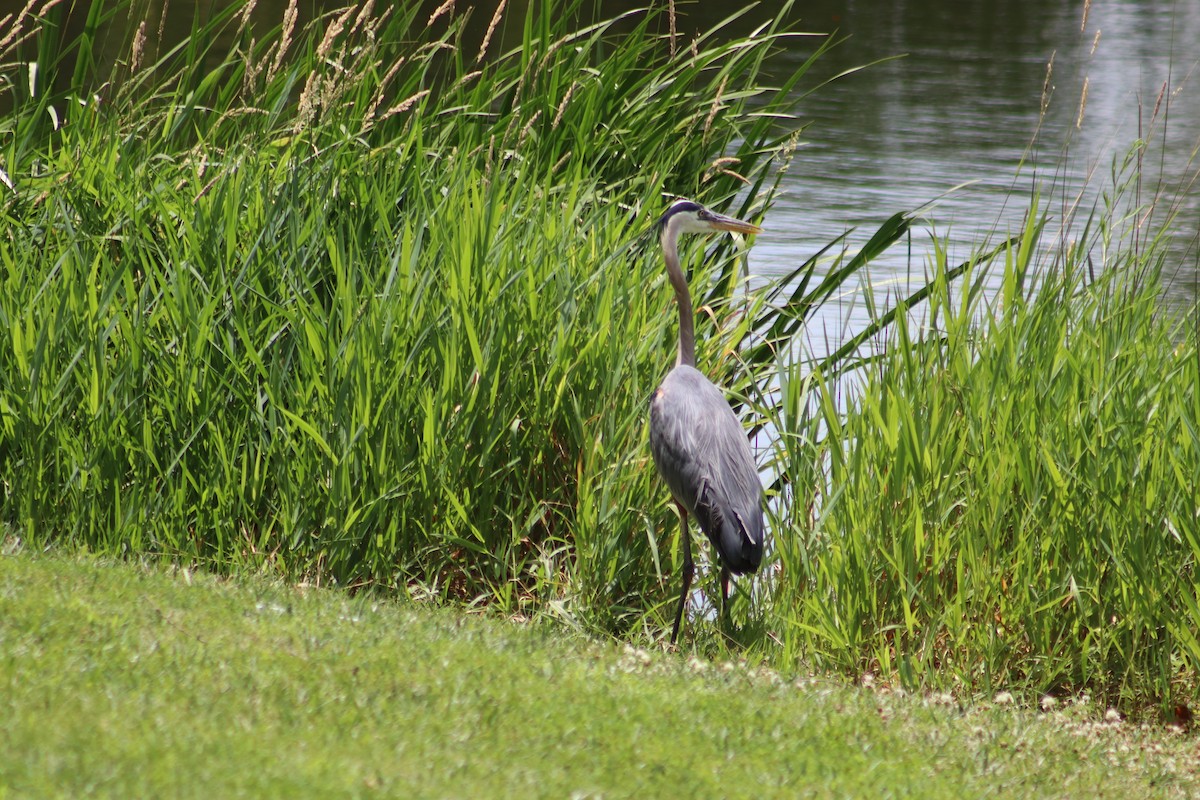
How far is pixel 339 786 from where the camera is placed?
2.81m

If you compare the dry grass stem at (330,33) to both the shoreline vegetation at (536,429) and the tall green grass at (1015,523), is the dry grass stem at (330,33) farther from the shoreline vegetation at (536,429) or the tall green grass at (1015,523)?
the tall green grass at (1015,523)

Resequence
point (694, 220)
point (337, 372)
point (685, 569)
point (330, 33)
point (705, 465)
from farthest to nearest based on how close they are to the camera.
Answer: point (330, 33) < point (694, 220) < point (685, 569) < point (337, 372) < point (705, 465)

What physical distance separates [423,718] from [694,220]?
263cm

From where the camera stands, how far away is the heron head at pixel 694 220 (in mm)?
5324

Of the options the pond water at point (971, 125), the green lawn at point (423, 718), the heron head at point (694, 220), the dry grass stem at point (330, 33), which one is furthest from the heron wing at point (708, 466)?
the dry grass stem at point (330, 33)

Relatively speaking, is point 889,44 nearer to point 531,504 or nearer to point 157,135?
point 157,135

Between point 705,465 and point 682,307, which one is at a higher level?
point 682,307

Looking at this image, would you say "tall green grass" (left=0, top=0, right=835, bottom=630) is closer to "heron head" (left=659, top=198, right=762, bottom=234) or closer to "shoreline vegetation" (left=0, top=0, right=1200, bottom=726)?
"shoreline vegetation" (left=0, top=0, right=1200, bottom=726)

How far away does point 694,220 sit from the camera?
537 centimetres

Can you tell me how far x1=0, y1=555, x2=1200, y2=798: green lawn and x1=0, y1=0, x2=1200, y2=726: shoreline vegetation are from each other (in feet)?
1.43

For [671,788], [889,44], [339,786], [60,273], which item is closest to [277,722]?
[339,786]

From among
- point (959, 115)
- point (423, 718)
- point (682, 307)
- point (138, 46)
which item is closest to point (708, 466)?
point (682, 307)

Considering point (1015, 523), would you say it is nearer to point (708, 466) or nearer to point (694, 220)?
point (708, 466)

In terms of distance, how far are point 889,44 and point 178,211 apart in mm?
20054
